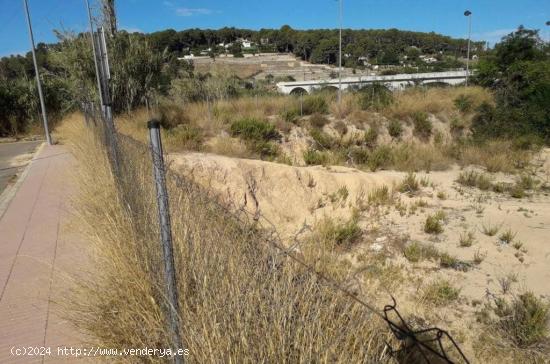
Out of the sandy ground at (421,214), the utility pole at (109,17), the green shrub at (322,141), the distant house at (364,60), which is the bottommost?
the sandy ground at (421,214)

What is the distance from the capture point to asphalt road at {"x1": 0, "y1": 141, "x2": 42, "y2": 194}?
35.1ft

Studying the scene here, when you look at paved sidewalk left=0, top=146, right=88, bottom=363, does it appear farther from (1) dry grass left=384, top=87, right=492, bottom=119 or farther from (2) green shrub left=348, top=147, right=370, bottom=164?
(1) dry grass left=384, top=87, right=492, bottom=119

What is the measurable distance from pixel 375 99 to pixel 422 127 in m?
2.65

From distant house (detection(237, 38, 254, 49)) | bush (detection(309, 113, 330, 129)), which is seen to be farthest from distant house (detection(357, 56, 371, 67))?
bush (detection(309, 113, 330, 129))

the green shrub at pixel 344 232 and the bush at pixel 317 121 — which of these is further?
the bush at pixel 317 121

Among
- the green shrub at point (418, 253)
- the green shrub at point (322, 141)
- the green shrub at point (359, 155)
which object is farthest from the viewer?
the green shrub at point (322, 141)

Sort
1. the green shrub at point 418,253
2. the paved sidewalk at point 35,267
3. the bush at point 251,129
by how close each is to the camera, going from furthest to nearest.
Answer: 1. the bush at point 251,129
2. the green shrub at point 418,253
3. the paved sidewalk at point 35,267

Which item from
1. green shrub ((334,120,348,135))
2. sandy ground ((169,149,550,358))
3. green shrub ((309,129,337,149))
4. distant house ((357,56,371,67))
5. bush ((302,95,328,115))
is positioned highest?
distant house ((357,56,371,67))

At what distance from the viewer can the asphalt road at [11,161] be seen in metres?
10.7

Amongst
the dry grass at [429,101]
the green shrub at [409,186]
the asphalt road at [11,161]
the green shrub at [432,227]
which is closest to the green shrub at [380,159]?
the green shrub at [409,186]

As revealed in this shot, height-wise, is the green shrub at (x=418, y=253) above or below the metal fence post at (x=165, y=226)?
below

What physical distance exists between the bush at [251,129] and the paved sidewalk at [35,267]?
22.7ft

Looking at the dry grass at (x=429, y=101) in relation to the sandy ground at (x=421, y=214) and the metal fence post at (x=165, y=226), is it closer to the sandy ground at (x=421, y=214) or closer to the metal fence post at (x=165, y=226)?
the sandy ground at (x=421, y=214)

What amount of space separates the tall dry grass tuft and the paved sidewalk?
302mm
